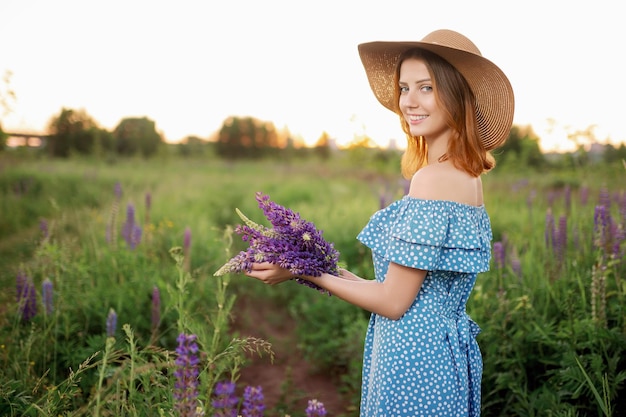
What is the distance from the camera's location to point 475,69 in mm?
1985

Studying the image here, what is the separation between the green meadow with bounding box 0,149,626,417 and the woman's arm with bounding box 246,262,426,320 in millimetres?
356

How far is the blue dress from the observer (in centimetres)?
178

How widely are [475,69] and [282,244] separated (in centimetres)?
95

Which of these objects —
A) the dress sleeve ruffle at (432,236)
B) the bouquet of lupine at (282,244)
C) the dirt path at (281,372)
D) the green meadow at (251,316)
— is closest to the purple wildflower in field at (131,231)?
the green meadow at (251,316)

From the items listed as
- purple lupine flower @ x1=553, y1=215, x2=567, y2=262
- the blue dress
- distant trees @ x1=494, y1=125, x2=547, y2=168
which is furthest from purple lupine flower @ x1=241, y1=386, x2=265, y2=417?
distant trees @ x1=494, y1=125, x2=547, y2=168

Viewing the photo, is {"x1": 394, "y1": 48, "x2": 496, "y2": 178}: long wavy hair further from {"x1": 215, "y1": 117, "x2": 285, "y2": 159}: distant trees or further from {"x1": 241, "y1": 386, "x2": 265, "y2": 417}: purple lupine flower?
{"x1": 215, "y1": 117, "x2": 285, "y2": 159}: distant trees

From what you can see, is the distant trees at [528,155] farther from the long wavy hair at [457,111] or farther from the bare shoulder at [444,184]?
the bare shoulder at [444,184]

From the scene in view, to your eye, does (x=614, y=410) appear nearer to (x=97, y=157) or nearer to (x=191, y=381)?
(x=191, y=381)

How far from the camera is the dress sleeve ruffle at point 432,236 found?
1.75 m

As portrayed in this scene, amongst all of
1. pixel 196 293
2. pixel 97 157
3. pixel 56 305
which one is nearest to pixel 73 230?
pixel 196 293

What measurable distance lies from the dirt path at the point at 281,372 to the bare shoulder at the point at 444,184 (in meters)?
1.51

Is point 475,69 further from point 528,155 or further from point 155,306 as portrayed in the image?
point 528,155

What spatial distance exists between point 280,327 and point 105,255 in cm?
176

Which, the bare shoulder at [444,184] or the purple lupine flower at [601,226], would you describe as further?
the purple lupine flower at [601,226]
